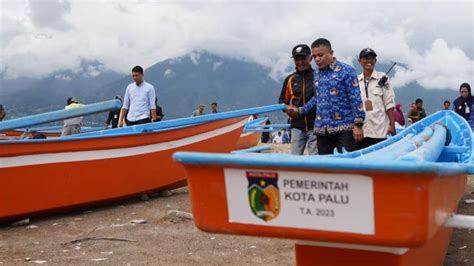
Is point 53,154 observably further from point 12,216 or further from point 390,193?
point 390,193

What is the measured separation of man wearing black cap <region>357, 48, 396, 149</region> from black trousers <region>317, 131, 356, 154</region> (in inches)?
16.8

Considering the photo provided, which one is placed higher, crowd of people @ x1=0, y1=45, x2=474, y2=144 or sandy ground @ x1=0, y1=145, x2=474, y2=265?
crowd of people @ x1=0, y1=45, x2=474, y2=144

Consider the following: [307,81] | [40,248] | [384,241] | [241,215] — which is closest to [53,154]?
[40,248]

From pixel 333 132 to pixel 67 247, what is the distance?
2361 mm

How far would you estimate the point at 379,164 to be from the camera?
197cm

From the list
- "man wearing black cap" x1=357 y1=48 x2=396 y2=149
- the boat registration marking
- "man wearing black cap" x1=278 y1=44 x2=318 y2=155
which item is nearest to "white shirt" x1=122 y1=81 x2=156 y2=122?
"man wearing black cap" x1=278 y1=44 x2=318 y2=155

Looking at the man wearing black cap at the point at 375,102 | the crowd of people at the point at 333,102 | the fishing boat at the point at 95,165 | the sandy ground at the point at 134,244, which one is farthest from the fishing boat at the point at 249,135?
the man wearing black cap at the point at 375,102

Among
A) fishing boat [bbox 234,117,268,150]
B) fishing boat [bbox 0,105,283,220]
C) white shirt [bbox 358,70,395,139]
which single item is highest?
white shirt [bbox 358,70,395,139]

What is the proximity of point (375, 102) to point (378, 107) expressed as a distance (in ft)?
0.18

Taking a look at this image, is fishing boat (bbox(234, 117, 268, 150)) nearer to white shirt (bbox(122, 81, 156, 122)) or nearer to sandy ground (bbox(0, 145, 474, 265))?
white shirt (bbox(122, 81, 156, 122))

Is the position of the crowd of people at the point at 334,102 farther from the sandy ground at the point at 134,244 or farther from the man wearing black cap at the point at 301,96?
the sandy ground at the point at 134,244

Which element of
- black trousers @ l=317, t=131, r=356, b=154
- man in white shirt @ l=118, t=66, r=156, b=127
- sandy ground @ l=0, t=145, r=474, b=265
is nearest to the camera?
sandy ground @ l=0, t=145, r=474, b=265

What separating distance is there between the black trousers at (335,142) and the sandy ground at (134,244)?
0.88m

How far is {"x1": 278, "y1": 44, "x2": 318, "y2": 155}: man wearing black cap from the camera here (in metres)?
5.13
